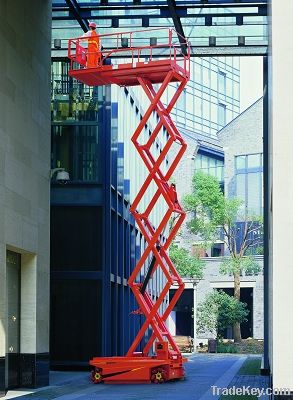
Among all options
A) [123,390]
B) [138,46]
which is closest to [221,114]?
[138,46]

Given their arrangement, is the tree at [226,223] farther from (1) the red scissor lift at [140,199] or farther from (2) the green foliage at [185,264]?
(1) the red scissor lift at [140,199]

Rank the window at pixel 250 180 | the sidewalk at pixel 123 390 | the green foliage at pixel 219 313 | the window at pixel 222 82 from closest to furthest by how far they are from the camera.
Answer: the sidewalk at pixel 123 390 < the green foliage at pixel 219 313 < the window at pixel 250 180 < the window at pixel 222 82

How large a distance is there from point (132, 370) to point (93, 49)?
30.3ft

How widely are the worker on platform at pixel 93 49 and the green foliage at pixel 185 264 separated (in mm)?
46739

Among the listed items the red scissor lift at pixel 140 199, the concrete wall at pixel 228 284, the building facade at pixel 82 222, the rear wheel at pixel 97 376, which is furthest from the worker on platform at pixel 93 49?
the concrete wall at pixel 228 284

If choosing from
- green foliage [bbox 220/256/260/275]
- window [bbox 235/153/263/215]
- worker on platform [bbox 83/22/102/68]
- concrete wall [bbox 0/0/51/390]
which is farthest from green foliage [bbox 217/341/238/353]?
concrete wall [bbox 0/0/51/390]

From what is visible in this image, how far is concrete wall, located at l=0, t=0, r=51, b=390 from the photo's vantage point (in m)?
22.5

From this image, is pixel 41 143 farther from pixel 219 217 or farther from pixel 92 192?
pixel 219 217

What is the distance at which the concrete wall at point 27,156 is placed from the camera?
22.5m

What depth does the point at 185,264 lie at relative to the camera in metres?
77.2

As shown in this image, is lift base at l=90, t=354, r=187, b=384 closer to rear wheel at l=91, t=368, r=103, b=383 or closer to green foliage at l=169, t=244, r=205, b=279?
rear wheel at l=91, t=368, r=103, b=383

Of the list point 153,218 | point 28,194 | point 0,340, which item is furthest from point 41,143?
point 153,218
